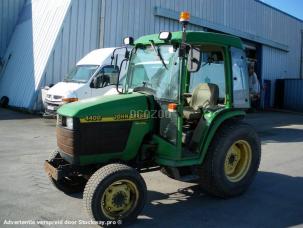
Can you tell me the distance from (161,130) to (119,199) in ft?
3.74

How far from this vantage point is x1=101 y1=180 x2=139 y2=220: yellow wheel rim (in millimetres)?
4809

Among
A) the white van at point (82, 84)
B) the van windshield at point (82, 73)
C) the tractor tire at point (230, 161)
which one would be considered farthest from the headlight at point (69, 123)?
the van windshield at point (82, 73)

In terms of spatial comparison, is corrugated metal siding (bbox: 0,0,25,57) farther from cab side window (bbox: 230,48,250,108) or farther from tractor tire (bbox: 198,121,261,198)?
tractor tire (bbox: 198,121,261,198)

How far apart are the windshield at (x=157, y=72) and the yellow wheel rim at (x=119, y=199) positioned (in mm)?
1306

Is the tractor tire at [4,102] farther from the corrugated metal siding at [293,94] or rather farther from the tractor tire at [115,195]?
the corrugated metal siding at [293,94]

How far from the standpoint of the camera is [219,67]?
6324 millimetres

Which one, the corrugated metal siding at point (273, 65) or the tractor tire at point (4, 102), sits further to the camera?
the corrugated metal siding at point (273, 65)

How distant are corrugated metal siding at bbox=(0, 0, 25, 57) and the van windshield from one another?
7.94 meters

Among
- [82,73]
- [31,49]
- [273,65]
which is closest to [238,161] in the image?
[82,73]

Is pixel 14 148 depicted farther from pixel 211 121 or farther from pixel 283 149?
pixel 283 149

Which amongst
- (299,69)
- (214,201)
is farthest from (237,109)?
(299,69)

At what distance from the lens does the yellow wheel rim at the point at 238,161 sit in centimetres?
618

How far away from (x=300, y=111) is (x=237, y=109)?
2279 cm

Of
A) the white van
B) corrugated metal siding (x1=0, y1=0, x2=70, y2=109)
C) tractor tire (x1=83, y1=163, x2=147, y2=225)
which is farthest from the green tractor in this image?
corrugated metal siding (x1=0, y1=0, x2=70, y2=109)
